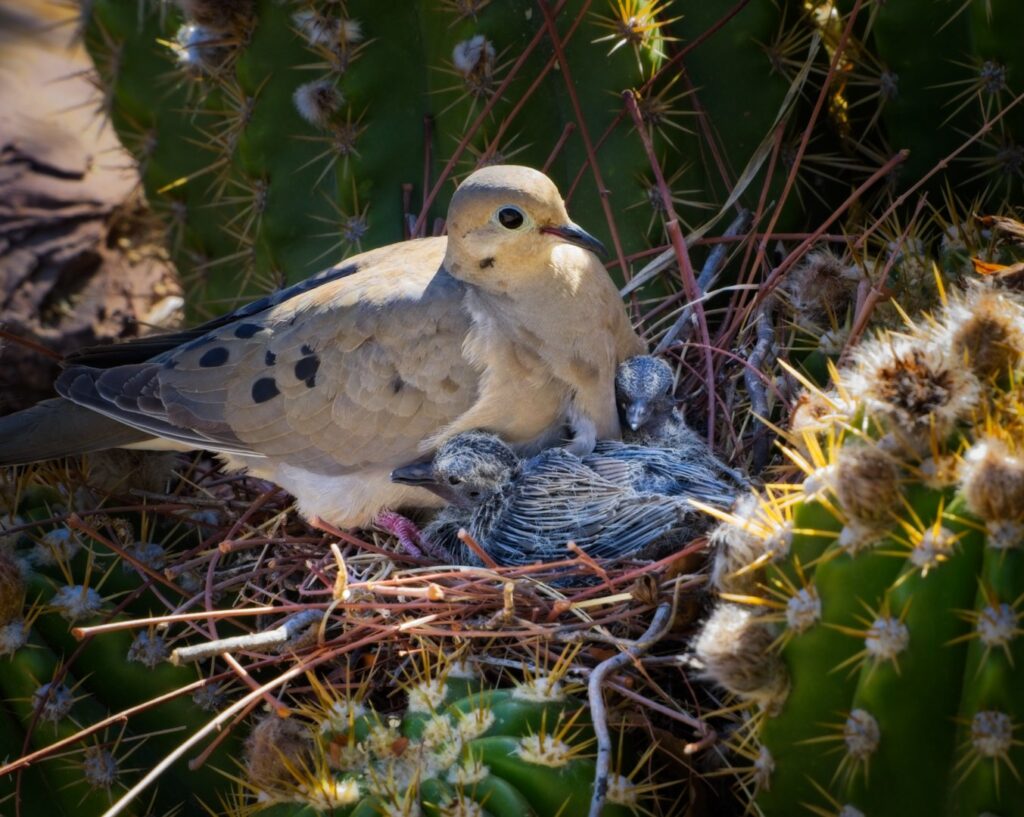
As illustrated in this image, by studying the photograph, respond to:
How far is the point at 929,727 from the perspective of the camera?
149cm

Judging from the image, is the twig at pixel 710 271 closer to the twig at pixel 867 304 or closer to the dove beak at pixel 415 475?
the twig at pixel 867 304

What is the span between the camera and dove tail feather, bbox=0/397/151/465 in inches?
119

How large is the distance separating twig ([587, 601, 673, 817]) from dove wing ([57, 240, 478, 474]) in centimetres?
94

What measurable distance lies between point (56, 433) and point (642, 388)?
1.57m

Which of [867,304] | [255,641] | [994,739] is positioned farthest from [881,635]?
[255,641]

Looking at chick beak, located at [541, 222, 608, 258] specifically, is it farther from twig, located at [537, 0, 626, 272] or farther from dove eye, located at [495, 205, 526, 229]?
twig, located at [537, 0, 626, 272]

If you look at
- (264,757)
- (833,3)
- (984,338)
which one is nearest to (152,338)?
(264,757)

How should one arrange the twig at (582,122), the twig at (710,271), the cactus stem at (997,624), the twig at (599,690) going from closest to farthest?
1. the cactus stem at (997,624)
2. the twig at (599,690)
3. the twig at (582,122)
4. the twig at (710,271)

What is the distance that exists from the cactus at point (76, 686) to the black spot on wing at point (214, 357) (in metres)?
0.60

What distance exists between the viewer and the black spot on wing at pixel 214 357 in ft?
10.2

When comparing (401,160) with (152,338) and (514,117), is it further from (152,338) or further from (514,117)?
(152,338)

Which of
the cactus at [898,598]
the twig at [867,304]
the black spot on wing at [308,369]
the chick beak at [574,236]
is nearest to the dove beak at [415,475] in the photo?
the black spot on wing at [308,369]

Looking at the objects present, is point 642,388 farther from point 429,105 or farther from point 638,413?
point 429,105

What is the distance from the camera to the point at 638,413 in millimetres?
2904
